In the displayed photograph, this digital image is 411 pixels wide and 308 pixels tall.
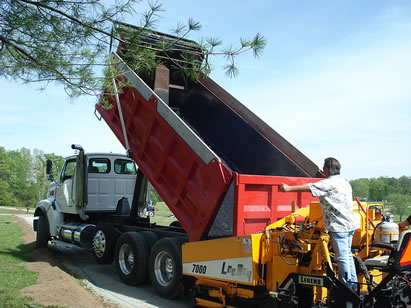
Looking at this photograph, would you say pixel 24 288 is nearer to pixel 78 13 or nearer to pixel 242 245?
pixel 242 245

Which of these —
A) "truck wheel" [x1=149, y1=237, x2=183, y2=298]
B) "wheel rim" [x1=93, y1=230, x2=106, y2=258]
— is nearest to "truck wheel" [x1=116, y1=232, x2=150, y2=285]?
"truck wheel" [x1=149, y1=237, x2=183, y2=298]

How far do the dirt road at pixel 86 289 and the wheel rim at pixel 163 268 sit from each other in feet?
0.89

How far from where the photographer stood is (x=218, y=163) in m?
5.02

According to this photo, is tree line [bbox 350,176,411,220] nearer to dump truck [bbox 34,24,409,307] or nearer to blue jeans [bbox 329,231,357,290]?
dump truck [bbox 34,24,409,307]

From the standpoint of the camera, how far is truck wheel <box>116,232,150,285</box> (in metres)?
6.60

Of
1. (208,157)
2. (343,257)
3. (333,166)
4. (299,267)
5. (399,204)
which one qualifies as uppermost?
(208,157)

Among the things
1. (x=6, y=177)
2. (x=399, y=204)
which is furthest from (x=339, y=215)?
(x=6, y=177)

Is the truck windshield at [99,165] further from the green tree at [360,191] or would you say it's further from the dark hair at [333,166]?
the dark hair at [333,166]

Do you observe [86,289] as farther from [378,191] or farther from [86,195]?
[378,191]

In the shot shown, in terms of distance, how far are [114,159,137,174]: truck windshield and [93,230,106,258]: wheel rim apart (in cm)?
200

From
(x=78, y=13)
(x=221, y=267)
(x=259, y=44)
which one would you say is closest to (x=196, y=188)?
(x=221, y=267)

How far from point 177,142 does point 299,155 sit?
1.91m

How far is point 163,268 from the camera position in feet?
20.5

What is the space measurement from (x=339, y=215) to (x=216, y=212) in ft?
5.05
